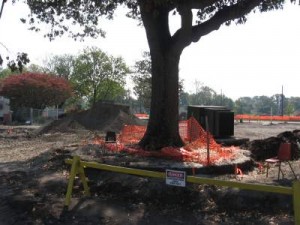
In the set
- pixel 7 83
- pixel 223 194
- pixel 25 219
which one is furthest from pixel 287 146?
pixel 7 83

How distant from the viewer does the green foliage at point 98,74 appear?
2522 inches

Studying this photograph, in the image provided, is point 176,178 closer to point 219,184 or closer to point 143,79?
point 219,184

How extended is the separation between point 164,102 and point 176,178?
684 cm

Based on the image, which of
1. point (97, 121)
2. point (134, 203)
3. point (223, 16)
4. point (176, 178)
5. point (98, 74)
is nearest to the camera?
point (176, 178)

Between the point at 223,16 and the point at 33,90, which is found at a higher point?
the point at 33,90

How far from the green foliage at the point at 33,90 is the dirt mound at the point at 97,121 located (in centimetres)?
2403

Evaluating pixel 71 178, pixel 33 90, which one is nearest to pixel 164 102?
pixel 71 178

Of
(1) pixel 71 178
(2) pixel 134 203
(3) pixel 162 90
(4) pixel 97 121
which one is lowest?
(2) pixel 134 203

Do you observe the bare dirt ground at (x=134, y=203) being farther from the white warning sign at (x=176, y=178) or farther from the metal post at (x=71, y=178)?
the white warning sign at (x=176, y=178)

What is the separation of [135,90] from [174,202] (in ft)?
180

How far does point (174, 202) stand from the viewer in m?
9.26

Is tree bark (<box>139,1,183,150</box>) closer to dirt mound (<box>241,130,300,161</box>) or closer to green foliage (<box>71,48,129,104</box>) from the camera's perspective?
dirt mound (<box>241,130,300,161</box>)

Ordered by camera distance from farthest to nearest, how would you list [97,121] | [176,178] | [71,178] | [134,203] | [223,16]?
[97,121] → [223,16] → [134,203] → [71,178] → [176,178]

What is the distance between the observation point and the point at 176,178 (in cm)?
734
